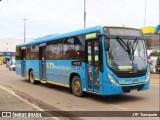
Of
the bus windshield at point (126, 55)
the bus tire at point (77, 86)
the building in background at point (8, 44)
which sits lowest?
the bus tire at point (77, 86)

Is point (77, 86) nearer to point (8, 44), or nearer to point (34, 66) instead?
point (34, 66)

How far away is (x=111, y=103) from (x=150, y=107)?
5.29 feet

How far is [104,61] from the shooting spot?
1048cm

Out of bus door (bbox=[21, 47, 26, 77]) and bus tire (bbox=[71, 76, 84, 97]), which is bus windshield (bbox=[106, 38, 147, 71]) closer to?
bus tire (bbox=[71, 76, 84, 97])

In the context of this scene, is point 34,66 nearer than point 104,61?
No

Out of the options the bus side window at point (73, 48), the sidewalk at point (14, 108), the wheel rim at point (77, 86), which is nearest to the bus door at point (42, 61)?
the bus side window at point (73, 48)

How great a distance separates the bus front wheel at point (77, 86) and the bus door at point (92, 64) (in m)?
0.76

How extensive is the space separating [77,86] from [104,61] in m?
2.40

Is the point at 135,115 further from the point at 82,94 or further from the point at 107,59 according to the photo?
the point at 82,94

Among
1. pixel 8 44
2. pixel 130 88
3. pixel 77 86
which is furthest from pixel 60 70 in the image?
pixel 8 44

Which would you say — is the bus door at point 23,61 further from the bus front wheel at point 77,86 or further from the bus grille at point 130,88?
the bus grille at point 130,88

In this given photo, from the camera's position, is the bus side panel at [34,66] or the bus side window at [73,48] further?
the bus side panel at [34,66]

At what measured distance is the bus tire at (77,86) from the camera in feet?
39.9

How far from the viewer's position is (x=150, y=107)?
380 inches
